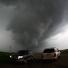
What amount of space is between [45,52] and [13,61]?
229 inches

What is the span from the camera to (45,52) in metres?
26.6

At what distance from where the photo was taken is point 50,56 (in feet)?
81.4

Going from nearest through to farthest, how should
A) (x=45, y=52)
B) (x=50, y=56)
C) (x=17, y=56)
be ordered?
(x=50, y=56), (x=45, y=52), (x=17, y=56)

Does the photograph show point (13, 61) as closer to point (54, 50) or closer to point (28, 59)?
point (28, 59)

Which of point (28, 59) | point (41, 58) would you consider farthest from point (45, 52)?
point (28, 59)

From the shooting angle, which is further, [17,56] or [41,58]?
[17,56]

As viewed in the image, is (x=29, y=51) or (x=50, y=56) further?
(x=29, y=51)

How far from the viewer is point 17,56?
2830 cm

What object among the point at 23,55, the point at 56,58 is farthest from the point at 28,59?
the point at 56,58

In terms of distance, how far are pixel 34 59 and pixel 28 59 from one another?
1.04 meters

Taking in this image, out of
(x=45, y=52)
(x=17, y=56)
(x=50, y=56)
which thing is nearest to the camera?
(x=50, y=56)

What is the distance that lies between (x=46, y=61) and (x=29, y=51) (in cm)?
488

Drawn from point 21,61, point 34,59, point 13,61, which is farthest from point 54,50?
point 13,61

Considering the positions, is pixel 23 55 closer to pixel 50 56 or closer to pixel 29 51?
pixel 29 51
